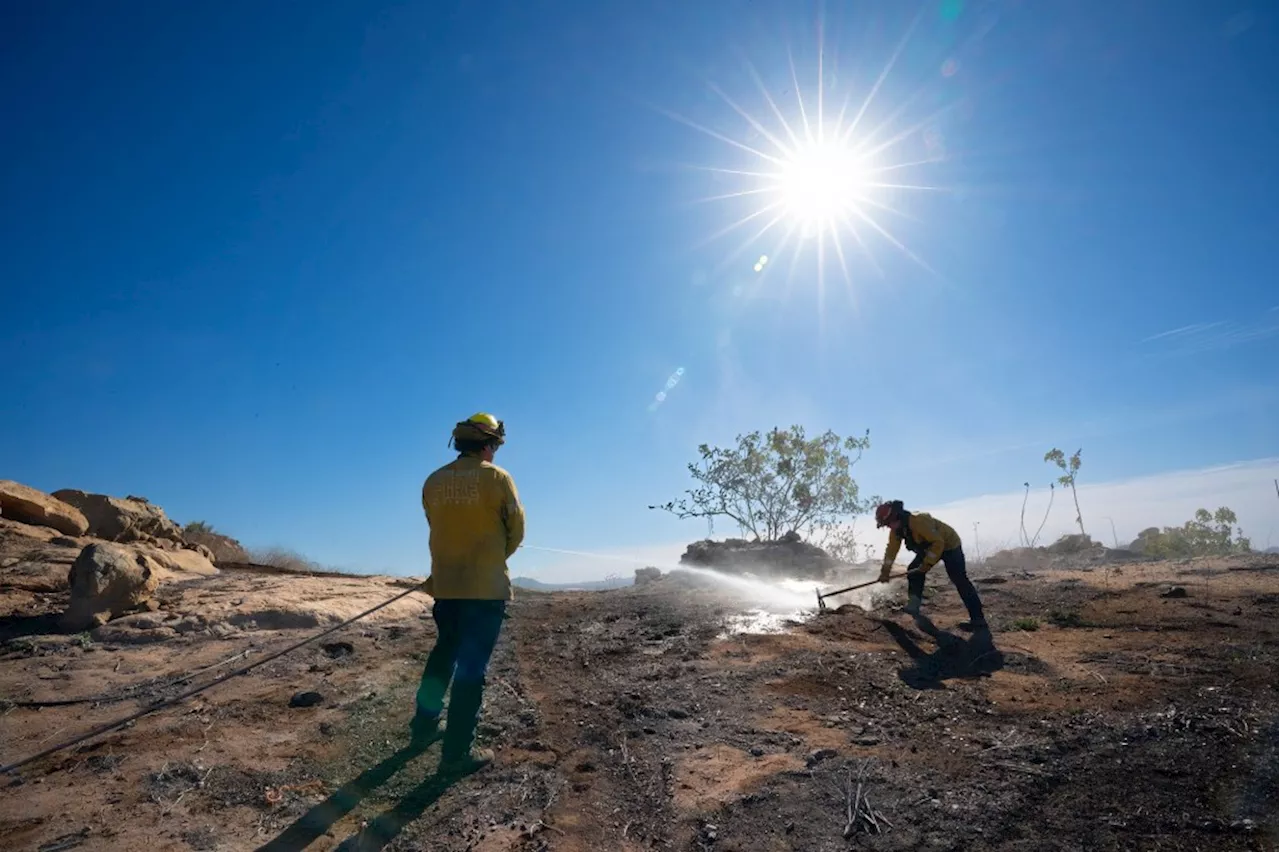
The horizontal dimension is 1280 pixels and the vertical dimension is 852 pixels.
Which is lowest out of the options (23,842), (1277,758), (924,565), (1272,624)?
(23,842)

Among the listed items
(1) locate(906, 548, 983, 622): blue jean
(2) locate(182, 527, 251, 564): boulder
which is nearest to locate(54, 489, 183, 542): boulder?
(2) locate(182, 527, 251, 564): boulder

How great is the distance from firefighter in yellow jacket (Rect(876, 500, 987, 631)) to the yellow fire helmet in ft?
19.8

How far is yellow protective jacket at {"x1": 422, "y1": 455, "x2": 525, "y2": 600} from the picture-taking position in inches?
157

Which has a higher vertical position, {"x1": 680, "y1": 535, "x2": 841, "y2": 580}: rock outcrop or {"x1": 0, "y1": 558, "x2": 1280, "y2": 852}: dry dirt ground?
{"x1": 680, "y1": 535, "x2": 841, "y2": 580}: rock outcrop

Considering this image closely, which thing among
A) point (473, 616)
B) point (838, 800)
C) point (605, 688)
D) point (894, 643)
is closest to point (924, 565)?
point (894, 643)

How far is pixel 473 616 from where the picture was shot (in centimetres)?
393

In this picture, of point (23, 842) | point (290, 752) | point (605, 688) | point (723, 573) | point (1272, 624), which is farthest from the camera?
point (723, 573)

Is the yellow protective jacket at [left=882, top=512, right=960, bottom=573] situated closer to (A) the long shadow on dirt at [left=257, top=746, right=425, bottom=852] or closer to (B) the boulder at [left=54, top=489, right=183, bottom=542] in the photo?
(A) the long shadow on dirt at [left=257, top=746, right=425, bottom=852]

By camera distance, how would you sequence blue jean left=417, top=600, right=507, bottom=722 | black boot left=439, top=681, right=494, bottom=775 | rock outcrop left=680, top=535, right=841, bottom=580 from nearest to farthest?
black boot left=439, top=681, right=494, bottom=775 < blue jean left=417, top=600, right=507, bottom=722 < rock outcrop left=680, top=535, right=841, bottom=580

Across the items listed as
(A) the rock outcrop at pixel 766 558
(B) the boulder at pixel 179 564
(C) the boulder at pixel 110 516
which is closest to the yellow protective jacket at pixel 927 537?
(A) the rock outcrop at pixel 766 558

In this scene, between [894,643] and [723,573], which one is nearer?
[894,643]

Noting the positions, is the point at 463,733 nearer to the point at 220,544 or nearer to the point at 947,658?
the point at 947,658

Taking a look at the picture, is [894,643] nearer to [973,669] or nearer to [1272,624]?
[973,669]

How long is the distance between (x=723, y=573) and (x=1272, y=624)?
12.4m
